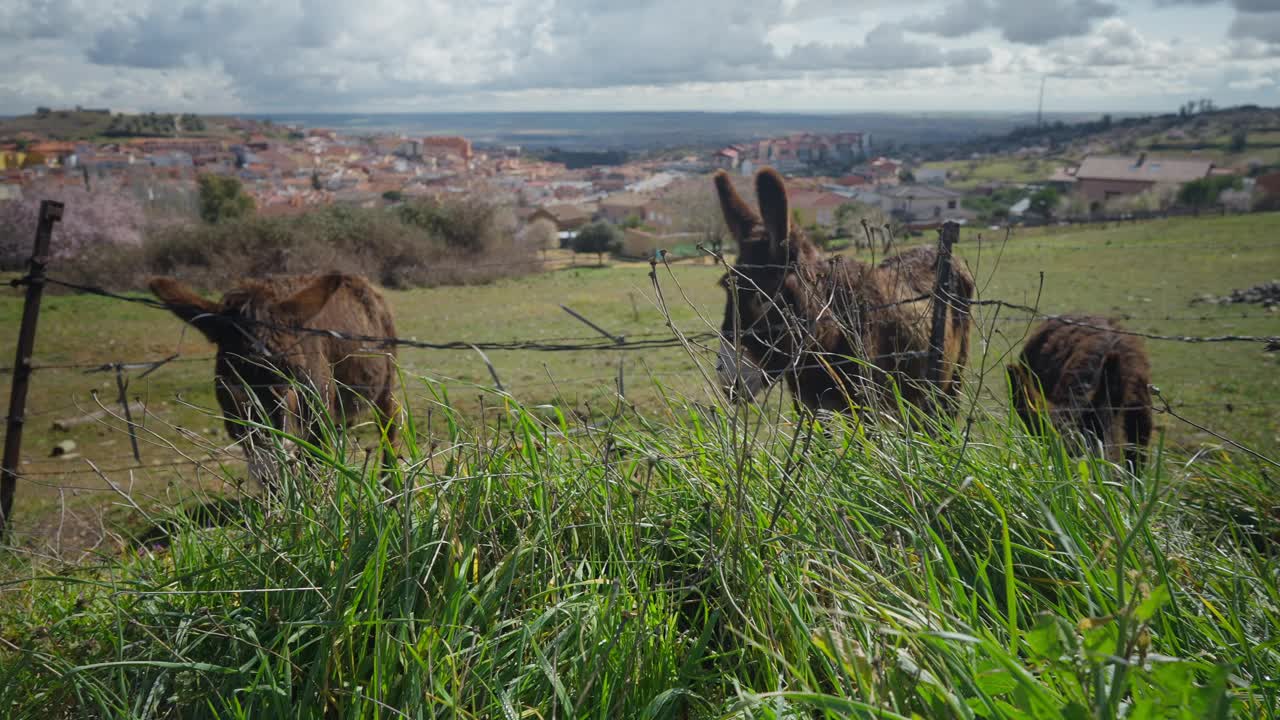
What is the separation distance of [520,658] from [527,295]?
19640mm

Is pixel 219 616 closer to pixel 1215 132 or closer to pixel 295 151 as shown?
pixel 295 151

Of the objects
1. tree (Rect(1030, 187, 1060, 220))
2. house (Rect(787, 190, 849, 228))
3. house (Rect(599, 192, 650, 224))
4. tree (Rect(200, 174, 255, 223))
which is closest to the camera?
tree (Rect(200, 174, 255, 223))

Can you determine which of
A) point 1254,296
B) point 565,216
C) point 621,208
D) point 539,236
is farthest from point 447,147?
point 1254,296

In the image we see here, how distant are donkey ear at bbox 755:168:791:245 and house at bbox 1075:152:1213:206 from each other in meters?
48.7

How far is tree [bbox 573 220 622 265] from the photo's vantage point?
32.3 metres

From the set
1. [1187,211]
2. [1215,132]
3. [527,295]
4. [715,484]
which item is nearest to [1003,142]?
[1215,132]

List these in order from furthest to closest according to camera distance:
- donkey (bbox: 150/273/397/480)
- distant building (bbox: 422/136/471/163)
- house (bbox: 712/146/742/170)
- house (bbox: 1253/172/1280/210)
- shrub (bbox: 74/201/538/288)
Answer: distant building (bbox: 422/136/471/163) → house (bbox: 1253/172/1280/210) → house (bbox: 712/146/742/170) → shrub (bbox: 74/201/538/288) → donkey (bbox: 150/273/397/480)

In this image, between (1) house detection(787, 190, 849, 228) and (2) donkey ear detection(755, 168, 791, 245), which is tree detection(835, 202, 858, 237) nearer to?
(2) donkey ear detection(755, 168, 791, 245)

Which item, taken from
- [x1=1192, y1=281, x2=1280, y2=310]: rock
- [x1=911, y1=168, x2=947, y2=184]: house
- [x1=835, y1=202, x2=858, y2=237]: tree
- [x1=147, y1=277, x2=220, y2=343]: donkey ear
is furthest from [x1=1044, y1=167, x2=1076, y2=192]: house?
[x1=147, y1=277, x2=220, y2=343]: donkey ear

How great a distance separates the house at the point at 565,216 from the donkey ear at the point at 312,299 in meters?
33.1

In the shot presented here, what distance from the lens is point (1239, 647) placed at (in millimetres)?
1642

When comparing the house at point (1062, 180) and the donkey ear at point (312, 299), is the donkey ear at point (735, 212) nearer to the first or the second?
the donkey ear at point (312, 299)

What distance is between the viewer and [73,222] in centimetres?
2442

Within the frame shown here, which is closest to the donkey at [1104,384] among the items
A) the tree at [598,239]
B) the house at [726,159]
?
the house at [726,159]
